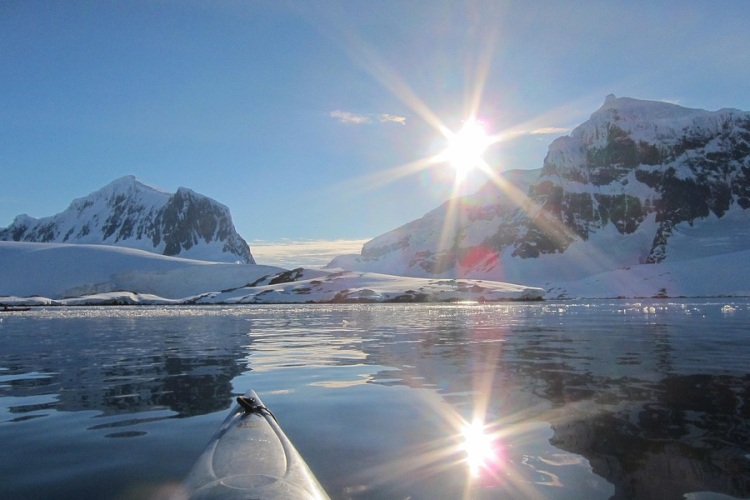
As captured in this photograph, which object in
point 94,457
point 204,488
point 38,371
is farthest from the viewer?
point 38,371

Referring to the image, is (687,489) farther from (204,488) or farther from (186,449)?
(186,449)

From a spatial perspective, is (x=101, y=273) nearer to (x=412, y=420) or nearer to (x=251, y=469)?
(x=412, y=420)

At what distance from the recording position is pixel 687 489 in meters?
5.21

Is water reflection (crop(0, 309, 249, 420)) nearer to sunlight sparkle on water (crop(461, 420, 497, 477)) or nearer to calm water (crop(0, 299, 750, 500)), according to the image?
calm water (crop(0, 299, 750, 500))

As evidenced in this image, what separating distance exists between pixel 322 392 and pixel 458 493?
19.3 feet

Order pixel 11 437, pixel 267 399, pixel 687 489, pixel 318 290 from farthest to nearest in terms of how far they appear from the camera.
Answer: pixel 318 290 < pixel 267 399 < pixel 11 437 < pixel 687 489

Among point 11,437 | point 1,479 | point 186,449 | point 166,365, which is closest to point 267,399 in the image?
point 186,449

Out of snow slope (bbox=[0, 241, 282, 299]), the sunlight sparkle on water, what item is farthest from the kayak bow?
snow slope (bbox=[0, 241, 282, 299])

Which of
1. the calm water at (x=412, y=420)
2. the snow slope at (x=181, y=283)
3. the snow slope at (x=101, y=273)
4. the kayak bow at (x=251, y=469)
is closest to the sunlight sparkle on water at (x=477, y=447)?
the calm water at (x=412, y=420)

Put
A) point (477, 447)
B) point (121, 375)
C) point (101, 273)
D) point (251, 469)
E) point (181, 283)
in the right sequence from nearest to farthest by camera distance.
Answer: point (251, 469) < point (477, 447) < point (121, 375) < point (101, 273) < point (181, 283)

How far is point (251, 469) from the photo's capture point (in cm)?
507

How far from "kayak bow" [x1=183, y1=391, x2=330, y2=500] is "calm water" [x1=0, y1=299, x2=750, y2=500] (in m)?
0.45

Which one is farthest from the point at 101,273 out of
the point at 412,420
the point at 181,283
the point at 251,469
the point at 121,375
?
the point at 251,469

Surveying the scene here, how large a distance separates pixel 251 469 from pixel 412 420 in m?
3.87
